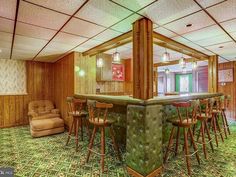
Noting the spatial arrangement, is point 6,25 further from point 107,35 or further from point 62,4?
point 107,35

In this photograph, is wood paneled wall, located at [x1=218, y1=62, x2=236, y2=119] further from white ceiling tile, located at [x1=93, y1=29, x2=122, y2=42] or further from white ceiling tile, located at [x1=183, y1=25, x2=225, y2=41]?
white ceiling tile, located at [x1=93, y1=29, x2=122, y2=42]

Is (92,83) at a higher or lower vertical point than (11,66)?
lower

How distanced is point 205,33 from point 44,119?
4841mm

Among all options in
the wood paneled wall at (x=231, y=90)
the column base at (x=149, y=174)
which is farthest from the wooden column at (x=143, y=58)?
the wood paneled wall at (x=231, y=90)

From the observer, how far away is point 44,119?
4754mm

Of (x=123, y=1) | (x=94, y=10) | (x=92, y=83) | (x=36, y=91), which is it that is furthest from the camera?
(x=36, y=91)

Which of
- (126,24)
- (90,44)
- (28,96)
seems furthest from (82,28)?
(28,96)

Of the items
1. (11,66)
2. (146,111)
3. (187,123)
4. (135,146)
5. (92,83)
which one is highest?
(11,66)

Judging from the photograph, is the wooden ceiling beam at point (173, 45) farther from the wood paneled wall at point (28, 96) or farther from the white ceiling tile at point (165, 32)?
the wood paneled wall at point (28, 96)

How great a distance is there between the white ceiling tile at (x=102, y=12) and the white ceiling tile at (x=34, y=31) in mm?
946

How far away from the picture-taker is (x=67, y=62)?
4895 mm

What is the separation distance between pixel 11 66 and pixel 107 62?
360 centimetres

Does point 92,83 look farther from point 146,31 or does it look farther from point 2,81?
point 2,81

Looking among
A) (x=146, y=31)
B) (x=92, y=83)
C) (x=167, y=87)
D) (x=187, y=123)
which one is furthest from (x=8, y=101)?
(x=167, y=87)
